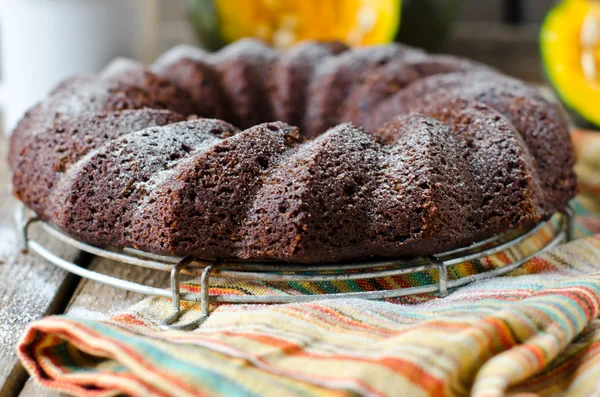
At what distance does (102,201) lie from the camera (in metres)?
1.07

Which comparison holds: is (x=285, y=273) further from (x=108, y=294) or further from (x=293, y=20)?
(x=293, y=20)

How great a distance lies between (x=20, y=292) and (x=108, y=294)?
5.6 inches

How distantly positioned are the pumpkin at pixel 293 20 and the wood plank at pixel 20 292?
1.20 metres

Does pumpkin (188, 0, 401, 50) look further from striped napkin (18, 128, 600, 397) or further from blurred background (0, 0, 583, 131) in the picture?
striped napkin (18, 128, 600, 397)

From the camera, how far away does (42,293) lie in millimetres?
1128

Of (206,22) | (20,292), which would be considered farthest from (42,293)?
(206,22)

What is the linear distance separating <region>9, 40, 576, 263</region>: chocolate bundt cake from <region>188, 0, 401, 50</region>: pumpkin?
0.94 m

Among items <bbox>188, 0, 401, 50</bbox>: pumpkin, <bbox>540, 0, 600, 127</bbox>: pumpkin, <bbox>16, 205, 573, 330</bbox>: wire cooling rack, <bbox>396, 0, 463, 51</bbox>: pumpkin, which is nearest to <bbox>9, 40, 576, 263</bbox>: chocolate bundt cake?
<bbox>16, 205, 573, 330</bbox>: wire cooling rack

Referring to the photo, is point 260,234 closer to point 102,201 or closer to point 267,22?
point 102,201

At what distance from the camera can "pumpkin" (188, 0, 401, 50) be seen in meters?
2.29

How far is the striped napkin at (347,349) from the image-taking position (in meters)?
0.74

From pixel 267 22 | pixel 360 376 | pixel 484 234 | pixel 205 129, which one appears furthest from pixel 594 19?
pixel 360 376

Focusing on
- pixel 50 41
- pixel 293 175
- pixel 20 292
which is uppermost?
pixel 293 175

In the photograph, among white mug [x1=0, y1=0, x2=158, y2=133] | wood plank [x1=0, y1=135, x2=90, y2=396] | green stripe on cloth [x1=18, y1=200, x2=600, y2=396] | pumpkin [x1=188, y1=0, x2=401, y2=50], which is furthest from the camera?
pumpkin [x1=188, y1=0, x2=401, y2=50]
